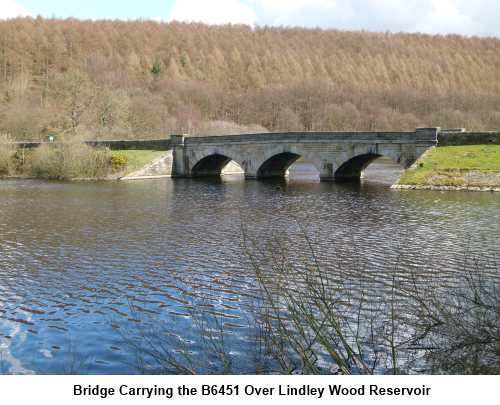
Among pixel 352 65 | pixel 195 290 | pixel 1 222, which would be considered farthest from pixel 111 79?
pixel 195 290

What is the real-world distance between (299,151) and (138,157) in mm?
15708

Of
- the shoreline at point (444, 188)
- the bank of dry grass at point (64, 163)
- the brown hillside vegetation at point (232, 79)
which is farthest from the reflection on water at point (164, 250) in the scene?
the brown hillside vegetation at point (232, 79)

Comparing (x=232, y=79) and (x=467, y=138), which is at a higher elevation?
(x=232, y=79)

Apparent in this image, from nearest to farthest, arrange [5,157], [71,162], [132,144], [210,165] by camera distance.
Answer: [71,162] → [5,157] → [210,165] → [132,144]

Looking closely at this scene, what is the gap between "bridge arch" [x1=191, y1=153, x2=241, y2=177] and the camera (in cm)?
5881

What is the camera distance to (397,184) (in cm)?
4269

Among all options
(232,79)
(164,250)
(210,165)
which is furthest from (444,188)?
(232,79)

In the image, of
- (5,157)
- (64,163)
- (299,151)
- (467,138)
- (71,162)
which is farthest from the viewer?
(5,157)

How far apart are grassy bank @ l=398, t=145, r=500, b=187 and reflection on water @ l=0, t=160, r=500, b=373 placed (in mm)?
3151

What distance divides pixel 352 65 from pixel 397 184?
385 ft

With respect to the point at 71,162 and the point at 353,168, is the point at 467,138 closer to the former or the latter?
the point at 353,168

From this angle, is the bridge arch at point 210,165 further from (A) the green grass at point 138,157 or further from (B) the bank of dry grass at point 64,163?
(B) the bank of dry grass at point 64,163

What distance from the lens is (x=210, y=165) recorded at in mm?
61281

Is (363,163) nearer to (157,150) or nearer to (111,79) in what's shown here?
(157,150)
